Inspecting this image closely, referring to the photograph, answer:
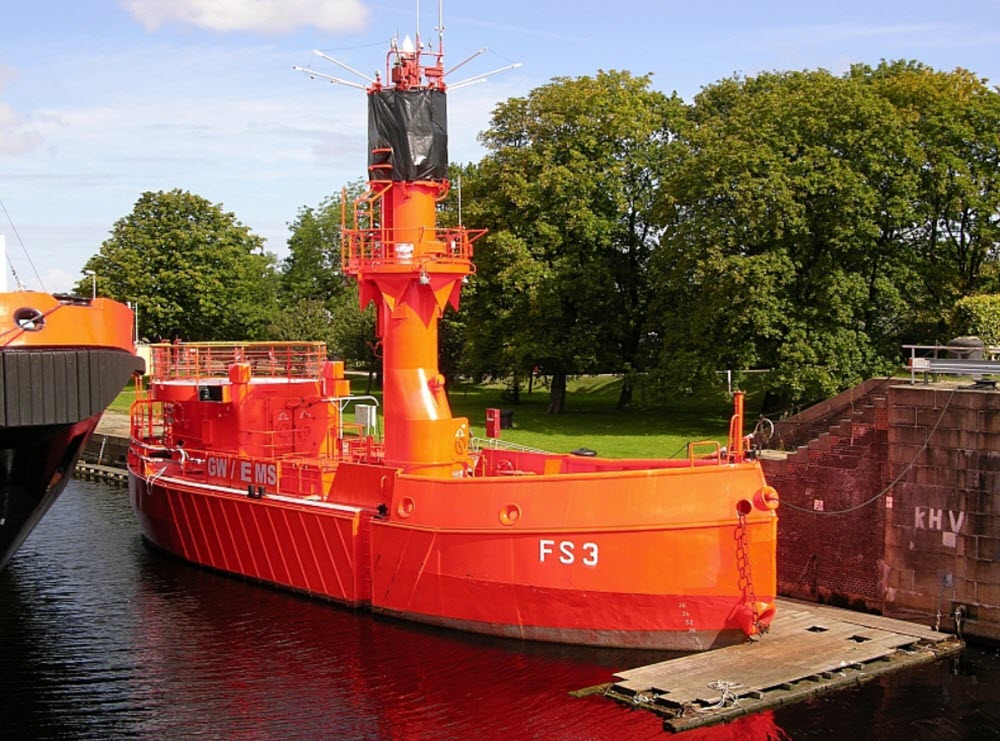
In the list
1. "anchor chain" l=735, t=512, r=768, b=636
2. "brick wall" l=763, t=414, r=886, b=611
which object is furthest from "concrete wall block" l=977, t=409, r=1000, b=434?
"anchor chain" l=735, t=512, r=768, b=636

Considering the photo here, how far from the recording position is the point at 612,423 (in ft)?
124

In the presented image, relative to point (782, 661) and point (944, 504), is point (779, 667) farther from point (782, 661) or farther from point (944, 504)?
point (944, 504)

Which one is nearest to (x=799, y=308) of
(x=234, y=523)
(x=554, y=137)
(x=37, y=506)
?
(x=554, y=137)

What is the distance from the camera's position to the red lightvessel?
705 inches

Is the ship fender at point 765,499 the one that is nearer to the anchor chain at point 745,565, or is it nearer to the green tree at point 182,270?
the anchor chain at point 745,565

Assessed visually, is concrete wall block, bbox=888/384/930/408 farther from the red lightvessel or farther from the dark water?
the dark water

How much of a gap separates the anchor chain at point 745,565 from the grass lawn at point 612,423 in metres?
8.29

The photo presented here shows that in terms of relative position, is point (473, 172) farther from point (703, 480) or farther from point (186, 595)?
point (703, 480)

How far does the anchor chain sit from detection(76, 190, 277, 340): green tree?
45.6 metres

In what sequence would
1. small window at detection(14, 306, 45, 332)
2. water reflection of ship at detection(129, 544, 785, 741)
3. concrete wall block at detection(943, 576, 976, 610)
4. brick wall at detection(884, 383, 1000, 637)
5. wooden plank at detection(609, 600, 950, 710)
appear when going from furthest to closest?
concrete wall block at detection(943, 576, 976, 610), brick wall at detection(884, 383, 1000, 637), wooden plank at detection(609, 600, 950, 710), water reflection of ship at detection(129, 544, 785, 741), small window at detection(14, 306, 45, 332)

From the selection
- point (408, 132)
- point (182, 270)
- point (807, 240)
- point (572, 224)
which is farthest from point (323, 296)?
point (408, 132)

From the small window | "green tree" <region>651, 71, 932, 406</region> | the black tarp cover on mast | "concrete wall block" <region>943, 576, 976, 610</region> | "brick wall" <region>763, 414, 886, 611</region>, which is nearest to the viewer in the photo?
the small window

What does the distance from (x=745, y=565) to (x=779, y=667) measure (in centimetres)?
165

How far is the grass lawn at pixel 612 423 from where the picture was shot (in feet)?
105
